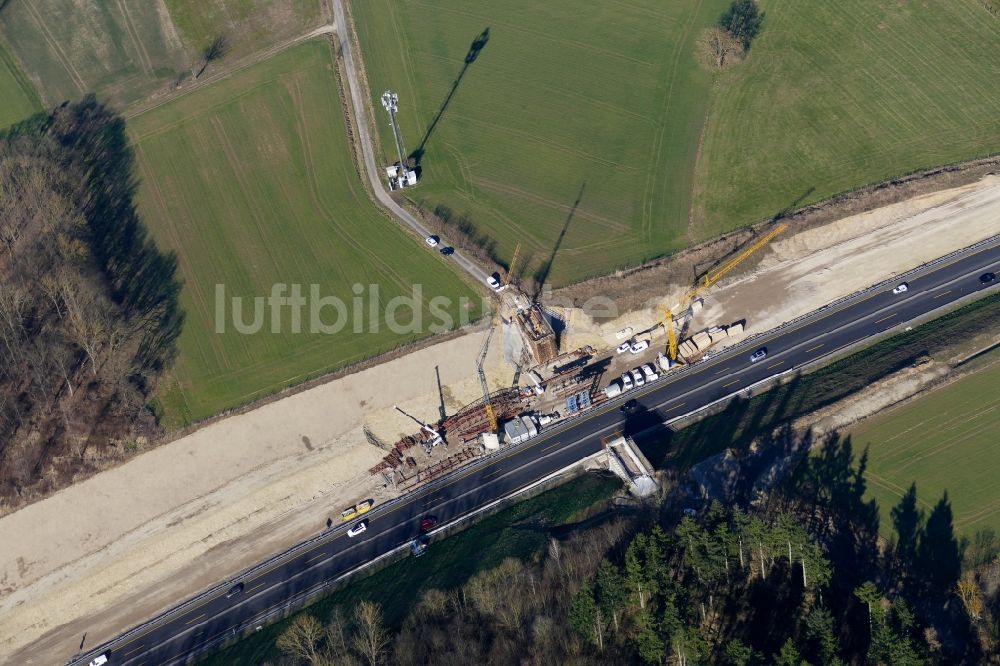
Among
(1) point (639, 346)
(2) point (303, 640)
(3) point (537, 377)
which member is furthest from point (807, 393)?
(2) point (303, 640)

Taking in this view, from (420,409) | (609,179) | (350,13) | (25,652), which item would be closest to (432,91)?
(350,13)

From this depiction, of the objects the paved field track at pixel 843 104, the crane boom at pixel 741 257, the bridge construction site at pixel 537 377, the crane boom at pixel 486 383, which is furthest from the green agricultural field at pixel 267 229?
the paved field track at pixel 843 104

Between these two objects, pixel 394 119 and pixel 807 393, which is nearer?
pixel 807 393

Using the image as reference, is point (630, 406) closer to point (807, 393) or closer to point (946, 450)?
point (807, 393)

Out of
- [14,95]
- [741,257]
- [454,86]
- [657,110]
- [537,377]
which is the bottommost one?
[537,377]

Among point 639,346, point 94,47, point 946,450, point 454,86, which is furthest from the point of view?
point 94,47

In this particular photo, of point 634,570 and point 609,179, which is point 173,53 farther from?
point 634,570

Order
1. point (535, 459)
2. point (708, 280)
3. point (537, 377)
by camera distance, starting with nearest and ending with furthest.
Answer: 1. point (535, 459)
2. point (537, 377)
3. point (708, 280)

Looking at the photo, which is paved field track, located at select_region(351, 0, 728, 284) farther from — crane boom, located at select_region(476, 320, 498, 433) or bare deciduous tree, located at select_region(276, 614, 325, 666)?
bare deciduous tree, located at select_region(276, 614, 325, 666)
